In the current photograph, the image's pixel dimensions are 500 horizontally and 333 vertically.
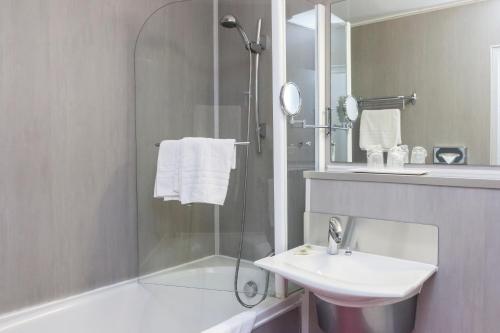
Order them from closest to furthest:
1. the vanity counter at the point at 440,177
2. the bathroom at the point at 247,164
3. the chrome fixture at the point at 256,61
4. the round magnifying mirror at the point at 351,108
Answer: the vanity counter at the point at 440,177
the bathroom at the point at 247,164
the chrome fixture at the point at 256,61
the round magnifying mirror at the point at 351,108

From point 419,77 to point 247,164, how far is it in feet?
2.74

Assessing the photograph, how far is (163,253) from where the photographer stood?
79.3 inches

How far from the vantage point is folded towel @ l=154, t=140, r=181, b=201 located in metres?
1.76

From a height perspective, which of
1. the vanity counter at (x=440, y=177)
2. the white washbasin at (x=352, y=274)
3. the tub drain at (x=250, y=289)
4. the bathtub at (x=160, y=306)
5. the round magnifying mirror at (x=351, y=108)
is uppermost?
the round magnifying mirror at (x=351, y=108)

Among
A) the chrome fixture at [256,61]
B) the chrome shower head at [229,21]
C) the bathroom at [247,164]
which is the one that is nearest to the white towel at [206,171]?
the bathroom at [247,164]

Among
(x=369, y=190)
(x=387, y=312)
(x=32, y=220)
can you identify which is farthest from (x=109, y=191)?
(x=387, y=312)

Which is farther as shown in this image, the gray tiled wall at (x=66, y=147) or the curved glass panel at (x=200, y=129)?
the curved glass panel at (x=200, y=129)

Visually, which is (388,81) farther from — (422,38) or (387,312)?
(387,312)

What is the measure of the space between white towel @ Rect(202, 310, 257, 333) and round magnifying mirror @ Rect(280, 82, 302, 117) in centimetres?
87

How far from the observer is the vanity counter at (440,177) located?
1.33 metres

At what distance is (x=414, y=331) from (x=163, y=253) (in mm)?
1243

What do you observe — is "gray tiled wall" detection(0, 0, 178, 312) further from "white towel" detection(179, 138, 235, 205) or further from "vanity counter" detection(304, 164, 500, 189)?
"vanity counter" detection(304, 164, 500, 189)

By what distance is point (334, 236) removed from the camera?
1553 millimetres

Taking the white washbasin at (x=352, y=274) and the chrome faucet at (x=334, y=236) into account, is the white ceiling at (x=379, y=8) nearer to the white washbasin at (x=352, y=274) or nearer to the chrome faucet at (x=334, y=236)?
the chrome faucet at (x=334, y=236)
